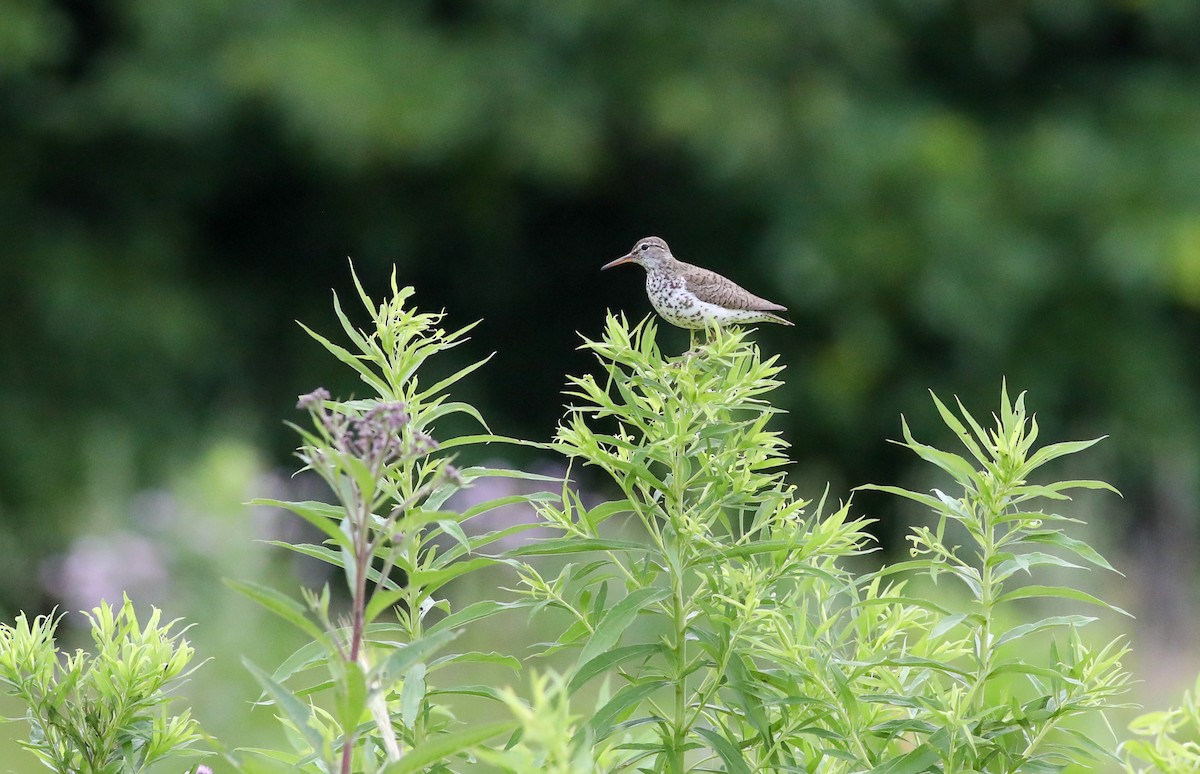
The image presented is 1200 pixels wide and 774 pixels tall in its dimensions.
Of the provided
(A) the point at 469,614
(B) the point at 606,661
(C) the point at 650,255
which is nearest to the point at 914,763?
(B) the point at 606,661

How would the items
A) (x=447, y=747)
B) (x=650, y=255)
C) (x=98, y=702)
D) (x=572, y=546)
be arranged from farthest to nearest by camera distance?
(x=650, y=255) < (x=98, y=702) < (x=572, y=546) < (x=447, y=747)

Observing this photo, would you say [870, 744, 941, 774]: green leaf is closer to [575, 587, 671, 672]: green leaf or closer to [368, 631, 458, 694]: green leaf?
[575, 587, 671, 672]: green leaf

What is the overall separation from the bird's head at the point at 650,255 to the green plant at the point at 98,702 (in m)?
1.64

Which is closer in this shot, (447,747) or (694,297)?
(447,747)

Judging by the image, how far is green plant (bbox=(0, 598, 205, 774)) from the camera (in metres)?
1.28

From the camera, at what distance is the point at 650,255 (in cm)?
301

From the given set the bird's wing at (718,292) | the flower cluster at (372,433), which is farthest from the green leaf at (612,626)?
the bird's wing at (718,292)

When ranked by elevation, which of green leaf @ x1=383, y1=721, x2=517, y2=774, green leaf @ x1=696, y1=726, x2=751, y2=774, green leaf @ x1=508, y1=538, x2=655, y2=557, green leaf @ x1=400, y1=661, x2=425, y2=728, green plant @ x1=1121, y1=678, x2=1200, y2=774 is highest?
green leaf @ x1=508, y1=538, x2=655, y2=557

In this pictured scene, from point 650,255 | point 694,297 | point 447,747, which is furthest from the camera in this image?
point 650,255

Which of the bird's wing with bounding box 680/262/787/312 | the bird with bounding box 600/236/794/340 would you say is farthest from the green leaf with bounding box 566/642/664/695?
the bird's wing with bounding box 680/262/787/312

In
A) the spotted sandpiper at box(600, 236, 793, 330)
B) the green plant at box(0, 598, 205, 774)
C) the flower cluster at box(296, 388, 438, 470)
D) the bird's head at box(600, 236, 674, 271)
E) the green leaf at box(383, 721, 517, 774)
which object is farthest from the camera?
the bird's head at box(600, 236, 674, 271)

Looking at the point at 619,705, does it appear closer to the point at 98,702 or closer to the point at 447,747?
the point at 447,747

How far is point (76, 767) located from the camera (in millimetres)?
1293

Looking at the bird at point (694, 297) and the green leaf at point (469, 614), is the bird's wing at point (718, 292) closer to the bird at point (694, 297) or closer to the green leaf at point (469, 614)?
the bird at point (694, 297)
